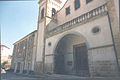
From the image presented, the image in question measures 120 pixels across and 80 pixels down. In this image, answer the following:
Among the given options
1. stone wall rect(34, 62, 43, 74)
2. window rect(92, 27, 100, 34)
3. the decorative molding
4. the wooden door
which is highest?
the decorative molding

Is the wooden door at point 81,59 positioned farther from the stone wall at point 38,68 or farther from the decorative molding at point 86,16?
the stone wall at point 38,68

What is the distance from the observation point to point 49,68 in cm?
1146

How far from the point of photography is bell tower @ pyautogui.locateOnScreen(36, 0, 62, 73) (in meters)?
13.3

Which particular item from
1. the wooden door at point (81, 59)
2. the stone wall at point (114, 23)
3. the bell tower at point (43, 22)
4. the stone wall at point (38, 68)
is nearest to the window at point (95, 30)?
the stone wall at point (114, 23)

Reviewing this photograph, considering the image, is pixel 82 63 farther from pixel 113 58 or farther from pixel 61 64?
pixel 113 58

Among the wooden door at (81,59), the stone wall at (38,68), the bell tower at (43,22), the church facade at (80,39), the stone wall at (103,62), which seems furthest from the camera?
the bell tower at (43,22)

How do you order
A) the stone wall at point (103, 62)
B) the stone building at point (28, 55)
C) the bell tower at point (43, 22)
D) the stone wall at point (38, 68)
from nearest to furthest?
1. the stone wall at point (103, 62)
2. the stone wall at point (38, 68)
3. the bell tower at point (43, 22)
4. the stone building at point (28, 55)

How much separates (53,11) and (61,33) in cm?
769

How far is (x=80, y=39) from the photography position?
10.8 meters

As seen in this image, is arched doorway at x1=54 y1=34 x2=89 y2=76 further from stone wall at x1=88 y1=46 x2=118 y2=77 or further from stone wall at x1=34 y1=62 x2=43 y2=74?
stone wall at x1=34 y1=62 x2=43 y2=74

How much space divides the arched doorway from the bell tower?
2741 mm

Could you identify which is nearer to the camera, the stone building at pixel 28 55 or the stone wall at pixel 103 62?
the stone wall at pixel 103 62

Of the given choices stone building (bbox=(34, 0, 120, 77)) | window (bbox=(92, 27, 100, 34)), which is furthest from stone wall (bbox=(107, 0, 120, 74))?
window (bbox=(92, 27, 100, 34))

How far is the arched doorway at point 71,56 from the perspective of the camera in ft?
33.4
